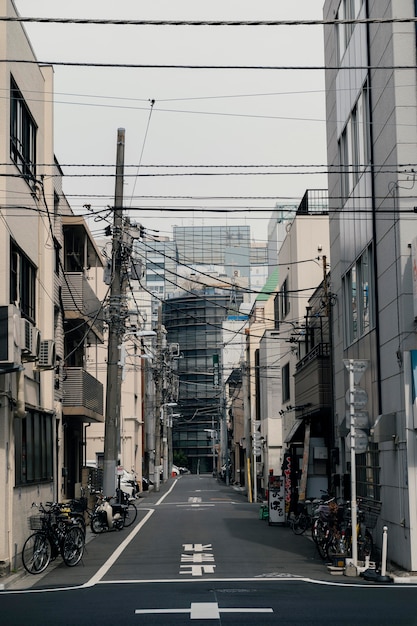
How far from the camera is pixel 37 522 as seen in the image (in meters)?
20.9

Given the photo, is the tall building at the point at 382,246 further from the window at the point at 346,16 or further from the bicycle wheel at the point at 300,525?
the bicycle wheel at the point at 300,525

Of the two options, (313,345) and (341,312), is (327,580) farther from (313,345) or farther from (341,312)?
(313,345)

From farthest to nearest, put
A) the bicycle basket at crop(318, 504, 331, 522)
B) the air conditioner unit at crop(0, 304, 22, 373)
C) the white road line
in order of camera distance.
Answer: the bicycle basket at crop(318, 504, 331, 522) → the air conditioner unit at crop(0, 304, 22, 373) → the white road line

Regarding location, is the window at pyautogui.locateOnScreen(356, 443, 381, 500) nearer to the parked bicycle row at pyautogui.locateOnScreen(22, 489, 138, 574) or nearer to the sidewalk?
the sidewalk

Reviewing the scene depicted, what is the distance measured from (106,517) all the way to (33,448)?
7.62 metres

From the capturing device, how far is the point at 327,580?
723 inches

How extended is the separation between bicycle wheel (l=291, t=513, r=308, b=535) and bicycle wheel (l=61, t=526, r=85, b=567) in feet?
31.5

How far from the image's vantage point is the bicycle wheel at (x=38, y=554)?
2016 cm

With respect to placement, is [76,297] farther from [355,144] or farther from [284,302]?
[284,302]

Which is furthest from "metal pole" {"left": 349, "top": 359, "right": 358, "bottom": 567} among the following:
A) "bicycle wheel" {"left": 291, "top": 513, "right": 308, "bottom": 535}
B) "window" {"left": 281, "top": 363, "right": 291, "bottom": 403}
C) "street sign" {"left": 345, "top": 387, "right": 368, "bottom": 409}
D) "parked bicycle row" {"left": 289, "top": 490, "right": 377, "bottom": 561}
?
"window" {"left": 281, "top": 363, "right": 291, "bottom": 403}

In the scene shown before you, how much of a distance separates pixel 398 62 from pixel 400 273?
4.53m

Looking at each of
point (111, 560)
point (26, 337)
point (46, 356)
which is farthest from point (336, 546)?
point (46, 356)

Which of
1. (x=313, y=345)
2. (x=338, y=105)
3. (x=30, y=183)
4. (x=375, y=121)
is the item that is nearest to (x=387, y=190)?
(x=375, y=121)

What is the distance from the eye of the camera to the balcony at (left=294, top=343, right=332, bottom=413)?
1293 inches
